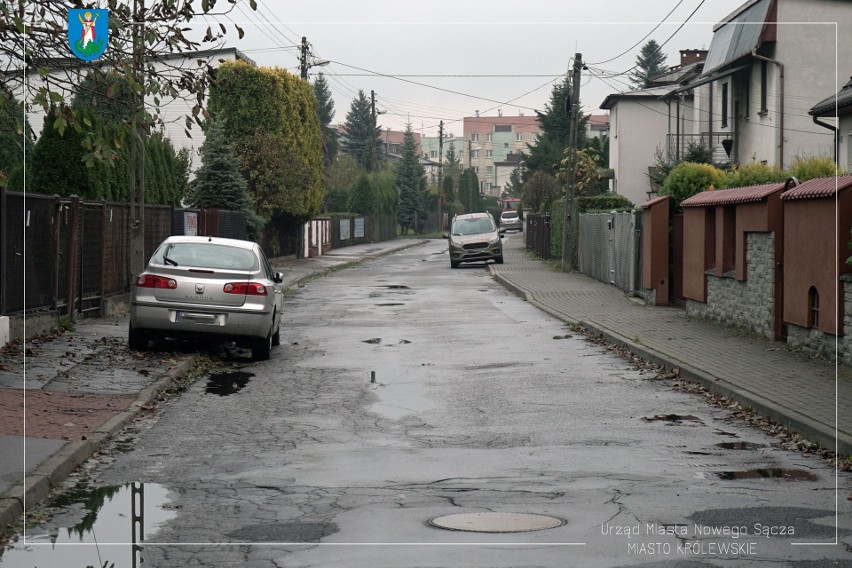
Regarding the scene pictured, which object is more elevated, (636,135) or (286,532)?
(636,135)

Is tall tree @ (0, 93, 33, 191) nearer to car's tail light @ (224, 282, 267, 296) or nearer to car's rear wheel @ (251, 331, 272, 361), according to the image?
car's tail light @ (224, 282, 267, 296)

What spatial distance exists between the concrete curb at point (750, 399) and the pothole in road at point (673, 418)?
615 mm

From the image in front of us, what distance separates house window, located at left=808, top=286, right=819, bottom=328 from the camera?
14.3 metres

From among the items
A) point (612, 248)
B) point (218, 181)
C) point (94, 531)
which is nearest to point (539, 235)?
point (218, 181)

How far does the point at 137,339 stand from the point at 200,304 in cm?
102

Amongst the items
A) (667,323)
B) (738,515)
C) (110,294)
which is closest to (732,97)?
(667,323)

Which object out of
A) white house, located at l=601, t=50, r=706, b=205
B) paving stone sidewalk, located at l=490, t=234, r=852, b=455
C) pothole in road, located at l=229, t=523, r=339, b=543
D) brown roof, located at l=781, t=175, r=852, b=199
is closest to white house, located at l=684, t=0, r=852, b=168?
paving stone sidewalk, located at l=490, t=234, r=852, b=455

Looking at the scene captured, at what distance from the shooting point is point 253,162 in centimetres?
4550

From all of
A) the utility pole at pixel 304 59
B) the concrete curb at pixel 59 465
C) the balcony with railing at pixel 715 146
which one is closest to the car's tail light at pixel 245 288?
the concrete curb at pixel 59 465

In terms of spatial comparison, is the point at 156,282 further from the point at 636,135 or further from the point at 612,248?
the point at 636,135

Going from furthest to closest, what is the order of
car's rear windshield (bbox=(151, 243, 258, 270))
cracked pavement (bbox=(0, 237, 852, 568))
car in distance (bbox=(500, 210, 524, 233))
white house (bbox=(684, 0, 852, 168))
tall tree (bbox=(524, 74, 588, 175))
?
car in distance (bbox=(500, 210, 524, 233))
tall tree (bbox=(524, 74, 588, 175))
white house (bbox=(684, 0, 852, 168))
car's rear windshield (bbox=(151, 243, 258, 270))
cracked pavement (bbox=(0, 237, 852, 568))

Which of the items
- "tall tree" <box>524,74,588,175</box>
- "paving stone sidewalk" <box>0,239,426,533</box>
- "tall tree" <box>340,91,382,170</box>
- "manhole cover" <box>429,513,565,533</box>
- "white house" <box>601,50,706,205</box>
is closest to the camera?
"manhole cover" <box>429,513,565,533</box>

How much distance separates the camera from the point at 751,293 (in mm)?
17172

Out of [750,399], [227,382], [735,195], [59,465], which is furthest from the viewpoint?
[735,195]
